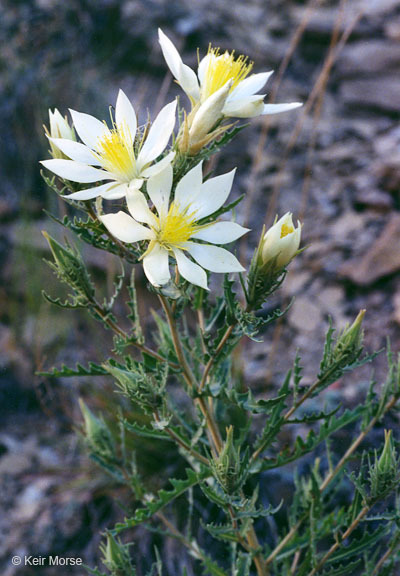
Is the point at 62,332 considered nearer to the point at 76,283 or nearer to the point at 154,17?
the point at 76,283

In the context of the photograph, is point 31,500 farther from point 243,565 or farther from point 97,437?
point 243,565

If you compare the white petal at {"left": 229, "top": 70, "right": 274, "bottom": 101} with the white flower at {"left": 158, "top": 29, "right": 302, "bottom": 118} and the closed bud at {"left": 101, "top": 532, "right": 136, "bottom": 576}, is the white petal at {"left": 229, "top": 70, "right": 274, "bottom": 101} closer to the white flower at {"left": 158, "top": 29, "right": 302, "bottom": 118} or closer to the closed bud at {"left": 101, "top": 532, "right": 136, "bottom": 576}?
the white flower at {"left": 158, "top": 29, "right": 302, "bottom": 118}

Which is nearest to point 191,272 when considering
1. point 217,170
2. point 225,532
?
point 225,532

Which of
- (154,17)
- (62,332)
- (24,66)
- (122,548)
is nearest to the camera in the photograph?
(122,548)

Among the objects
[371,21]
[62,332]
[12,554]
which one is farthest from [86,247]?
[371,21]

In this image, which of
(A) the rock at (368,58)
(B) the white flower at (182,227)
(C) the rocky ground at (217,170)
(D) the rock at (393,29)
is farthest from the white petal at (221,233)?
(D) the rock at (393,29)

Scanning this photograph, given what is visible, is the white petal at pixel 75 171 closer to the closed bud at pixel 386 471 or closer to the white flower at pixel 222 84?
the white flower at pixel 222 84
